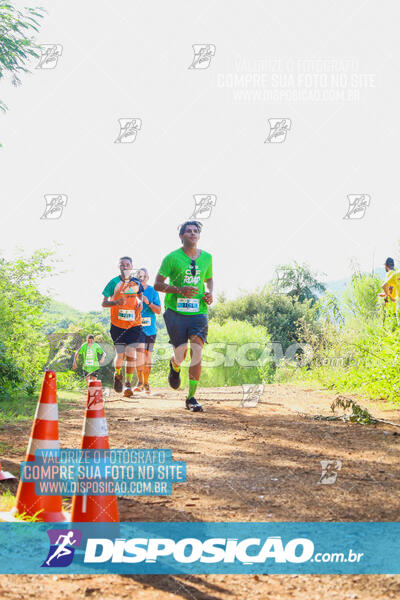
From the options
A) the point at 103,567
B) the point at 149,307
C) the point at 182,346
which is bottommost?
the point at 103,567

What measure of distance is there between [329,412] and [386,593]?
15.2 ft

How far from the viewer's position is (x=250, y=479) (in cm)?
375

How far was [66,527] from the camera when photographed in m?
2.95

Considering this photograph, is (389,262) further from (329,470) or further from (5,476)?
(5,476)

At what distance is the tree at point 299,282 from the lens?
31.3 m

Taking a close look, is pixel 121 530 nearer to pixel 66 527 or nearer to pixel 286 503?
pixel 66 527

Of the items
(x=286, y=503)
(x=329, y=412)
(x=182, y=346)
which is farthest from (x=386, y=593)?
(x=182, y=346)

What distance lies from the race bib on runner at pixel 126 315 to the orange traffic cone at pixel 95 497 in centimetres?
607

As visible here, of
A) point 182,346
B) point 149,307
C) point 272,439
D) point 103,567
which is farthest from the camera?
point 149,307

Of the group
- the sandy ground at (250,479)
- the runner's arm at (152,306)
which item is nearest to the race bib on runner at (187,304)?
the sandy ground at (250,479)

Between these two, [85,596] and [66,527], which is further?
[66,527]

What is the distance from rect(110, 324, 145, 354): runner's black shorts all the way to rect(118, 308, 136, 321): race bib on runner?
0.19 metres

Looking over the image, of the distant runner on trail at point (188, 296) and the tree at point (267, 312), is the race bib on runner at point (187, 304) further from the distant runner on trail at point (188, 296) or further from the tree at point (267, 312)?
the tree at point (267, 312)

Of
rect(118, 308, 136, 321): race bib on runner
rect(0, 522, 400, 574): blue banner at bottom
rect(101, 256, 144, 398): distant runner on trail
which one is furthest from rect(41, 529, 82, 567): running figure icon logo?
rect(118, 308, 136, 321): race bib on runner
